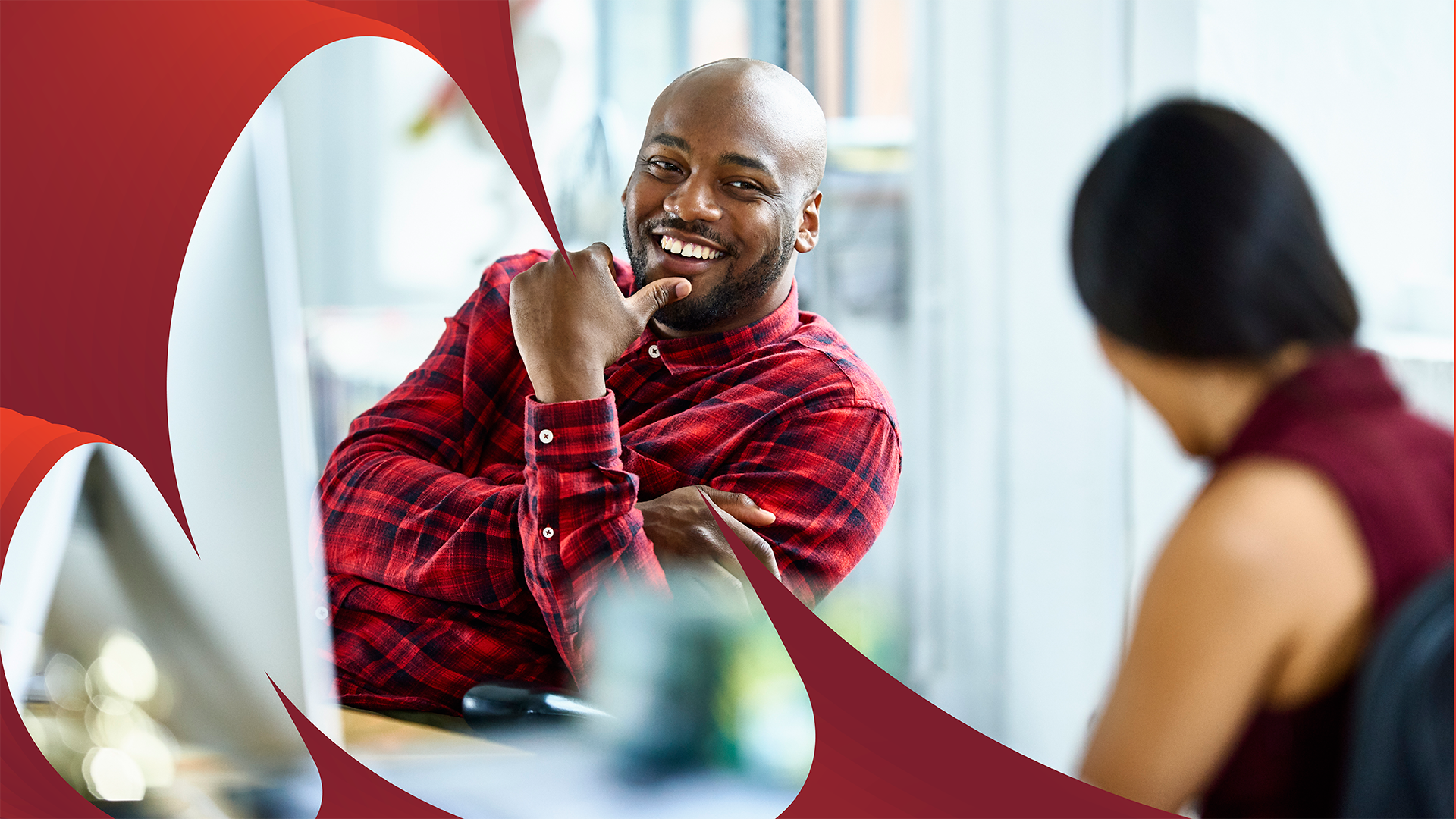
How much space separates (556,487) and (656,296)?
0.17 m

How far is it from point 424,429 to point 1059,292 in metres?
0.60

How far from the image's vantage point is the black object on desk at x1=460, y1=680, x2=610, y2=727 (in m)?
0.80

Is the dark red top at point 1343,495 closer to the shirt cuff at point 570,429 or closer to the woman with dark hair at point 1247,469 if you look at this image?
the woman with dark hair at point 1247,469

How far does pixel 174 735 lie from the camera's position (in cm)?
66

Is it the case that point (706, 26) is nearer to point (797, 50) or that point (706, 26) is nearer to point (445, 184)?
point (797, 50)

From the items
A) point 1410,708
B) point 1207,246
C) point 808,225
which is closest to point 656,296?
point 808,225

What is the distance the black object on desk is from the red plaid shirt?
0.15 ft

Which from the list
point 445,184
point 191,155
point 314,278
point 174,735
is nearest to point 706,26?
point 445,184

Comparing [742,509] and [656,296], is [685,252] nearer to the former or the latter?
[656,296]

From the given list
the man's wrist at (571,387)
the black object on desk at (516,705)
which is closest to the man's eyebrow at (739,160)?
the man's wrist at (571,387)

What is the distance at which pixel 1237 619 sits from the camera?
1.71 ft

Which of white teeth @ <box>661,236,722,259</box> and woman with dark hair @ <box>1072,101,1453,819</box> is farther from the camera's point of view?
white teeth @ <box>661,236,722,259</box>

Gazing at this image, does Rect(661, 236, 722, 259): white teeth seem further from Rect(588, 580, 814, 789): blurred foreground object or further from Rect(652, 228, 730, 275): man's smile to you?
Rect(588, 580, 814, 789): blurred foreground object

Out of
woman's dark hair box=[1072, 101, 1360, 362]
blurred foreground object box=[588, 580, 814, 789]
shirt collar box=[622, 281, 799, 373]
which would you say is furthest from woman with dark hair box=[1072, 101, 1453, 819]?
shirt collar box=[622, 281, 799, 373]
